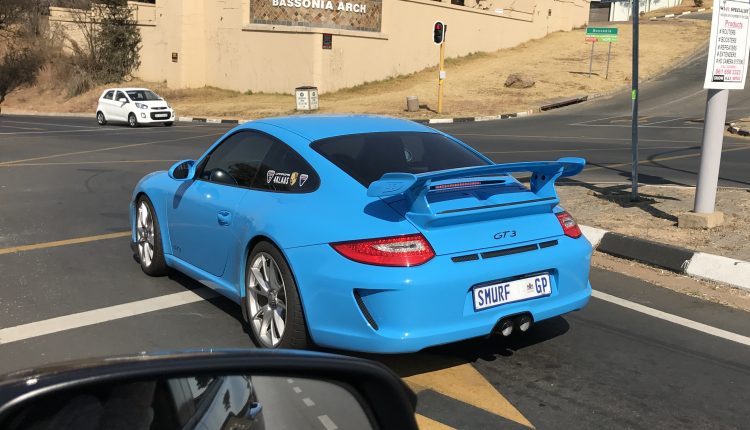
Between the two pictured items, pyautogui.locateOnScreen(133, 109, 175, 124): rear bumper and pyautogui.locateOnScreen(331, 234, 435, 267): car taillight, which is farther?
pyautogui.locateOnScreen(133, 109, 175, 124): rear bumper

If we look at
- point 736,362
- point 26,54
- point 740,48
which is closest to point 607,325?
point 736,362

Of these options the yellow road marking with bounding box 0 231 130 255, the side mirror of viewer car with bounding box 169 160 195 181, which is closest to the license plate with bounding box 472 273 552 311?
the side mirror of viewer car with bounding box 169 160 195 181

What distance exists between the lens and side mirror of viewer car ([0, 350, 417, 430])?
1360 mm

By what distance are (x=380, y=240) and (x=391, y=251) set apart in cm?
9

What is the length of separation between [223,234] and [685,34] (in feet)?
181

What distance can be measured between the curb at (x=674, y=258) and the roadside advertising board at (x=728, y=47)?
2017 mm

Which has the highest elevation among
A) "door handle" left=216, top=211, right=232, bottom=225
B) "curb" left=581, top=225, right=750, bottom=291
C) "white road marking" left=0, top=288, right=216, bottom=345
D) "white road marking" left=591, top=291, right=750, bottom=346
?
"door handle" left=216, top=211, right=232, bottom=225

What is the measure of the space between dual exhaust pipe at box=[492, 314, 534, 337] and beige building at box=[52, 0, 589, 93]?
108 ft

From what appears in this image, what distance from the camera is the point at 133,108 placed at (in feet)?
87.9

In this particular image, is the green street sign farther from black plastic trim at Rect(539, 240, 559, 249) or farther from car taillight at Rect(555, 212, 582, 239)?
black plastic trim at Rect(539, 240, 559, 249)

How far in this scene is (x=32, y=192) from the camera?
425 inches

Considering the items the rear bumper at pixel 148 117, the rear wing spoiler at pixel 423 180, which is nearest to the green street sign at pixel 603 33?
the rear bumper at pixel 148 117

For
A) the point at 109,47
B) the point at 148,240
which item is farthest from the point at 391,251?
the point at 109,47

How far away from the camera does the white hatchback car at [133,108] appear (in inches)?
1049
